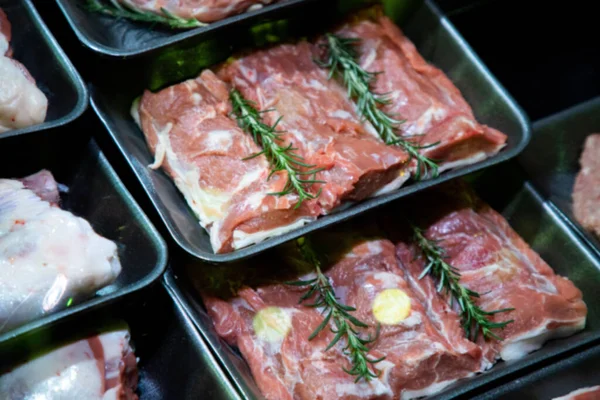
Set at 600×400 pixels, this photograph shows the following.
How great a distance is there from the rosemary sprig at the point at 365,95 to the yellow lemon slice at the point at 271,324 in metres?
0.69

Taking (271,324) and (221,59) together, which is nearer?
(271,324)

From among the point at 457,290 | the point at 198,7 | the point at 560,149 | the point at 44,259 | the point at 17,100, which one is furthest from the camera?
the point at 560,149

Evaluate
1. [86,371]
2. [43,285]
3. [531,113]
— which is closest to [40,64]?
[43,285]

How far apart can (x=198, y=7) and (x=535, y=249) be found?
159 centimetres

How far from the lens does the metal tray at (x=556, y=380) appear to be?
232 cm

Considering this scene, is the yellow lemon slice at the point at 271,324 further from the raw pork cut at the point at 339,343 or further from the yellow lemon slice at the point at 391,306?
the yellow lemon slice at the point at 391,306

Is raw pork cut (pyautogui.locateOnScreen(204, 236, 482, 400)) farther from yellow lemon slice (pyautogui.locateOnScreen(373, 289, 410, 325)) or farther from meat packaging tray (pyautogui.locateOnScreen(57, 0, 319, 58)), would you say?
meat packaging tray (pyautogui.locateOnScreen(57, 0, 319, 58))

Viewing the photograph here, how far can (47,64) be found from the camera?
2.42m

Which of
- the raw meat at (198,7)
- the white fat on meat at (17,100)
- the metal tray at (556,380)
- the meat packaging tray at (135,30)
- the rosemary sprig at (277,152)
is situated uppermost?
the raw meat at (198,7)

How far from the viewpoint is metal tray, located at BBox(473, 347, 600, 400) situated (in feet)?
7.61

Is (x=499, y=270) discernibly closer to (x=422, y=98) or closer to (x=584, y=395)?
(x=584, y=395)

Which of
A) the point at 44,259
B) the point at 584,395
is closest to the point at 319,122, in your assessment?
the point at 44,259

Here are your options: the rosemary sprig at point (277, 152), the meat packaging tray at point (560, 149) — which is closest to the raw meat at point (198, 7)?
the rosemary sprig at point (277, 152)

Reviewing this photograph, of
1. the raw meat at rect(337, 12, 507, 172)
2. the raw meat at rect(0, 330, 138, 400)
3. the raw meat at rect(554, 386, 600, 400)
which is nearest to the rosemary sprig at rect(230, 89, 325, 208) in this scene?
the raw meat at rect(337, 12, 507, 172)
